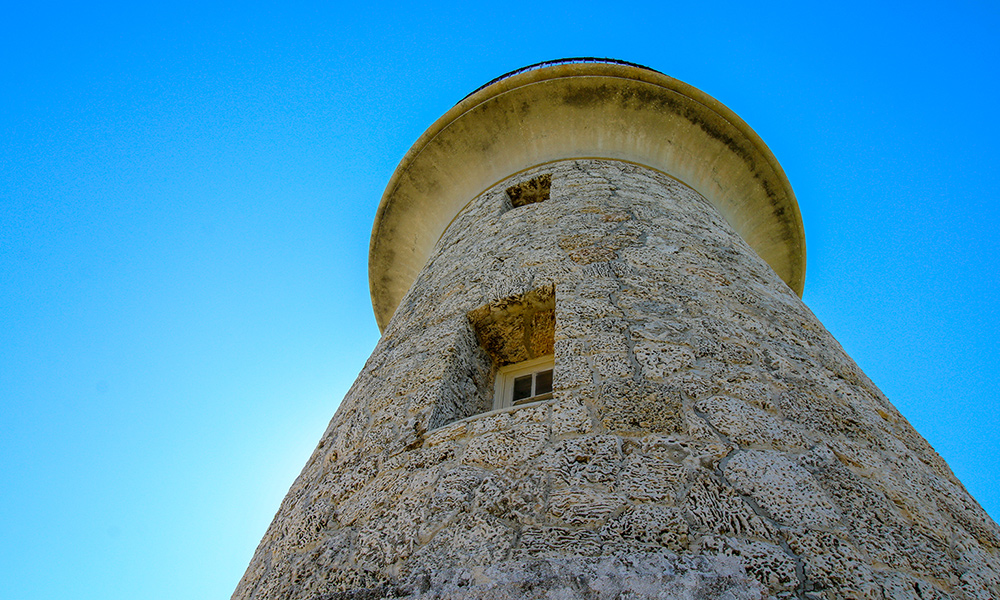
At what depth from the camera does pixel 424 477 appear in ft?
7.20

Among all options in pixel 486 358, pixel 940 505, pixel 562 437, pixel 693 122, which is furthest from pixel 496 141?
pixel 940 505

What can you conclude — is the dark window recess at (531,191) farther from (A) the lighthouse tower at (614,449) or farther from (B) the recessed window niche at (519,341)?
(B) the recessed window niche at (519,341)

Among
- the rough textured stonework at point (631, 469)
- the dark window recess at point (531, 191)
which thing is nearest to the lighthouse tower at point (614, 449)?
the rough textured stonework at point (631, 469)

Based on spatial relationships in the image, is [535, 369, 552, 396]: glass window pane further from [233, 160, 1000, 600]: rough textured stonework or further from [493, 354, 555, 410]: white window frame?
[233, 160, 1000, 600]: rough textured stonework

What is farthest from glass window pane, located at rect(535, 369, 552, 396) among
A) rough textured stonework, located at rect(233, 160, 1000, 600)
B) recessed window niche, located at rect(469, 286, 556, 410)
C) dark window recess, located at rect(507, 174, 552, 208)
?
dark window recess, located at rect(507, 174, 552, 208)

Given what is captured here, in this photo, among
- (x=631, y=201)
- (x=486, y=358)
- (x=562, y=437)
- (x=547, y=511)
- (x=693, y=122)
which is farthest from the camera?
(x=693, y=122)

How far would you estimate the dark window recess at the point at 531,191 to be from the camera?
530 cm

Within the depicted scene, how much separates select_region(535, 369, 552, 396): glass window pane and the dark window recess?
2341 mm

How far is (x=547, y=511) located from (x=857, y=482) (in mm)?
1074

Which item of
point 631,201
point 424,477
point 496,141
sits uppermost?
point 496,141

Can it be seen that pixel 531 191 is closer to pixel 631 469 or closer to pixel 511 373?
pixel 511 373

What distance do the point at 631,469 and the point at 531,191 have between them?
3.74m

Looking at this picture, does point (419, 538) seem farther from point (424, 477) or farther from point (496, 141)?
point (496, 141)

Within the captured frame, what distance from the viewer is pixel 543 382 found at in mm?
3230
